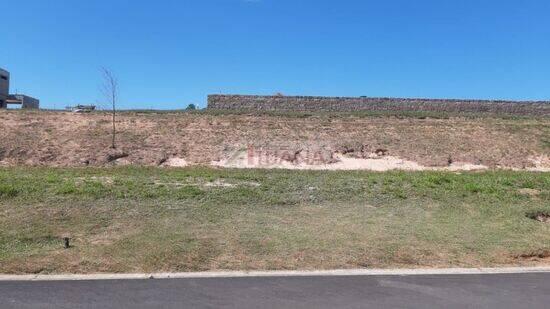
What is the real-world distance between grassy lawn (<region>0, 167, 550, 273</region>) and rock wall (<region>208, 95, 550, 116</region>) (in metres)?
18.9

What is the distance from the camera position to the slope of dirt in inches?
870

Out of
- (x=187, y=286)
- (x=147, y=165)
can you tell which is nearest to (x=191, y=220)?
(x=187, y=286)

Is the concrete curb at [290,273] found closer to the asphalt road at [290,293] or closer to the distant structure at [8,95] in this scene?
the asphalt road at [290,293]

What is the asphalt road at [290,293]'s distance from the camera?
19.8 ft

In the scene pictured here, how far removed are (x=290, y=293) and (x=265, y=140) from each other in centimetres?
1846

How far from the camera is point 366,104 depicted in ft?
112

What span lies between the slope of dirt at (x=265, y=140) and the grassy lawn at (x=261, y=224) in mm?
7320

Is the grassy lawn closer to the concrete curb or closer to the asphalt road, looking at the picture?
the concrete curb

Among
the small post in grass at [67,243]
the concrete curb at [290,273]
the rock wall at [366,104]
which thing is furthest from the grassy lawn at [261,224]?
the rock wall at [366,104]

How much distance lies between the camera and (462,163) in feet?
74.9

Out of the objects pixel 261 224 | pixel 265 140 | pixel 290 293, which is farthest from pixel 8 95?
pixel 290 293

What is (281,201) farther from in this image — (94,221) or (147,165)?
(147,165)

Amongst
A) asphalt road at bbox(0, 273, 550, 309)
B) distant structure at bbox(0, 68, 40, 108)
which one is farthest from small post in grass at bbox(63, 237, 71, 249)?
distant structure at bbox(0, 68, 40, 108)

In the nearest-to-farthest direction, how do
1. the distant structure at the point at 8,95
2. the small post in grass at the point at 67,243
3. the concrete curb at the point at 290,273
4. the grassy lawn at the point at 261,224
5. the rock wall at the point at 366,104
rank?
the concrete curb at the point at 290,273 < the grassy lawn at the point at 261,224 < the small post in grass at the point at 67,243 < the rock wall at the point at 366,104 < the distant structure at the point at 8,95
